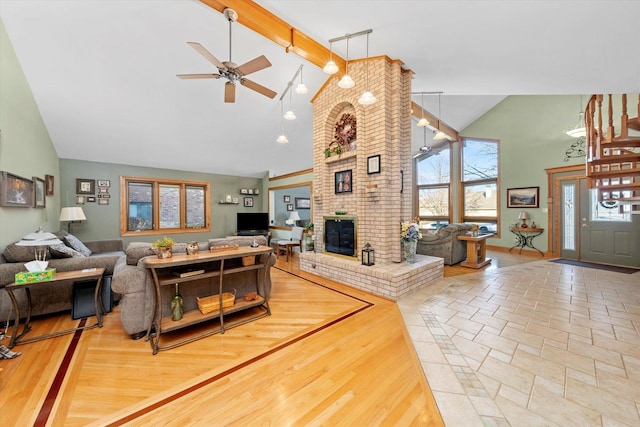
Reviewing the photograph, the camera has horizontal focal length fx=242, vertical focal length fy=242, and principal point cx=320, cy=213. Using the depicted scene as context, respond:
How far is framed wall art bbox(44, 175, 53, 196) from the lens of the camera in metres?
4.49

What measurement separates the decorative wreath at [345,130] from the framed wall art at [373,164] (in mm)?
646

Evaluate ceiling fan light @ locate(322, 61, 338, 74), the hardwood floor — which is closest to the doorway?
the hardwood floor

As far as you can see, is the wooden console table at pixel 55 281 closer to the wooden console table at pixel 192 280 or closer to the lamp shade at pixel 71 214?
A: the wooden console table at pixel 192 280

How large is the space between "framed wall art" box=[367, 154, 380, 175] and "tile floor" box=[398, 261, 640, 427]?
1.99m

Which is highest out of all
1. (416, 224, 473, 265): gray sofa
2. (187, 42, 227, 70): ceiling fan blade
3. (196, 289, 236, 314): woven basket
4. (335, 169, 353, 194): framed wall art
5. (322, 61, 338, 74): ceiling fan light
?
(322, 61, 338, 74): ceiling fan light

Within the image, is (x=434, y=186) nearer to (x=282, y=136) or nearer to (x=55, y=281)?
(x=282, y=136)

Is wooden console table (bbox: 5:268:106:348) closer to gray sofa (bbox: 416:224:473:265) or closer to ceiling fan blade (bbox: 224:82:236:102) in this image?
ceiling fan blade (bbox: 224:82:236:102)

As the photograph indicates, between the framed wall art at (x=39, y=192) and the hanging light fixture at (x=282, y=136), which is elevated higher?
the hanging light fixture at (x=282, y=136)

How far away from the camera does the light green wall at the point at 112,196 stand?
5.59 m

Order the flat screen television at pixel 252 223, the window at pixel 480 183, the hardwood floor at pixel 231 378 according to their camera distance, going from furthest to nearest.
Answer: the flat screen television at pixel 252 223 → the window at pixel 480 183 → the hardwood floor at pixel 231 378

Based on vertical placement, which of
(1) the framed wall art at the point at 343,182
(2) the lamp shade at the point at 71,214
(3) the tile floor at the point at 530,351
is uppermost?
(1) the framed wall art at the point at 343,182

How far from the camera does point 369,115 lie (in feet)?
13.1

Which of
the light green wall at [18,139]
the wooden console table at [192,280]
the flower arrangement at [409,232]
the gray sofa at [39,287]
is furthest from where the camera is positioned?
the flower arrangement at [409,232]

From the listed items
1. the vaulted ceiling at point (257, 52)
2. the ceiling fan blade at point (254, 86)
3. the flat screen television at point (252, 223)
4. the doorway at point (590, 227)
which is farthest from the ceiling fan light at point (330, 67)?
the doorway at point (590, 227)
